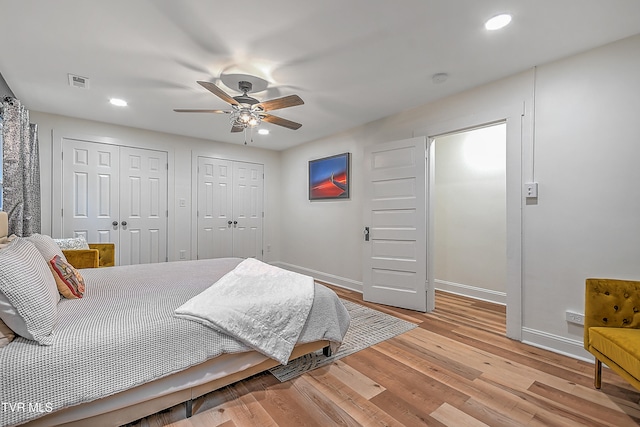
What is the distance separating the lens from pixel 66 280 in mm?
1816

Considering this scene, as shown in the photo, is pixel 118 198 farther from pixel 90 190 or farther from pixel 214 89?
pixel 214 89

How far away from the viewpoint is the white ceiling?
174cm

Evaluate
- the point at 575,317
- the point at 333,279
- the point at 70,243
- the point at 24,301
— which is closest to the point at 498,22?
the point at 575,317

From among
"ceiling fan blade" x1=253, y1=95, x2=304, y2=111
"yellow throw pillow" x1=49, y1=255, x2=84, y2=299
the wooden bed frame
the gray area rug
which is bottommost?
the gray area rug

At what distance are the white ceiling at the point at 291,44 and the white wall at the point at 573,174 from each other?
19cm

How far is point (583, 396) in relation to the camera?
175 cm

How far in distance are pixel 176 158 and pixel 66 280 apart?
3.12 metres

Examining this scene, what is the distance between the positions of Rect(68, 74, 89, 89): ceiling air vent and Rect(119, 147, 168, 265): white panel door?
1.47 metres

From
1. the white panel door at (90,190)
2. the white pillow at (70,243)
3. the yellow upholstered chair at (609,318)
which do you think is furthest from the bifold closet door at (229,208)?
the yellow upholstered chair at (609,318)

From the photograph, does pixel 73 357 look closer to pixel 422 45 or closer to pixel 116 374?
pixel 116 374

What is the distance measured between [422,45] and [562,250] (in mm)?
1987

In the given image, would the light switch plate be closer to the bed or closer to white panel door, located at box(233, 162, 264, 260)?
the bed

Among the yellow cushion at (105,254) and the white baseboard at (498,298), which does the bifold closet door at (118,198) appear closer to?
the yellow cushion at (105,254)

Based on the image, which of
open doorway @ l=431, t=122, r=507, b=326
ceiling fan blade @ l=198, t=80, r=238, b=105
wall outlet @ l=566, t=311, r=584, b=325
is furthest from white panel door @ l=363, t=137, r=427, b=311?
ceiling fan blade @ l=198, t=80, r=238, b=105
